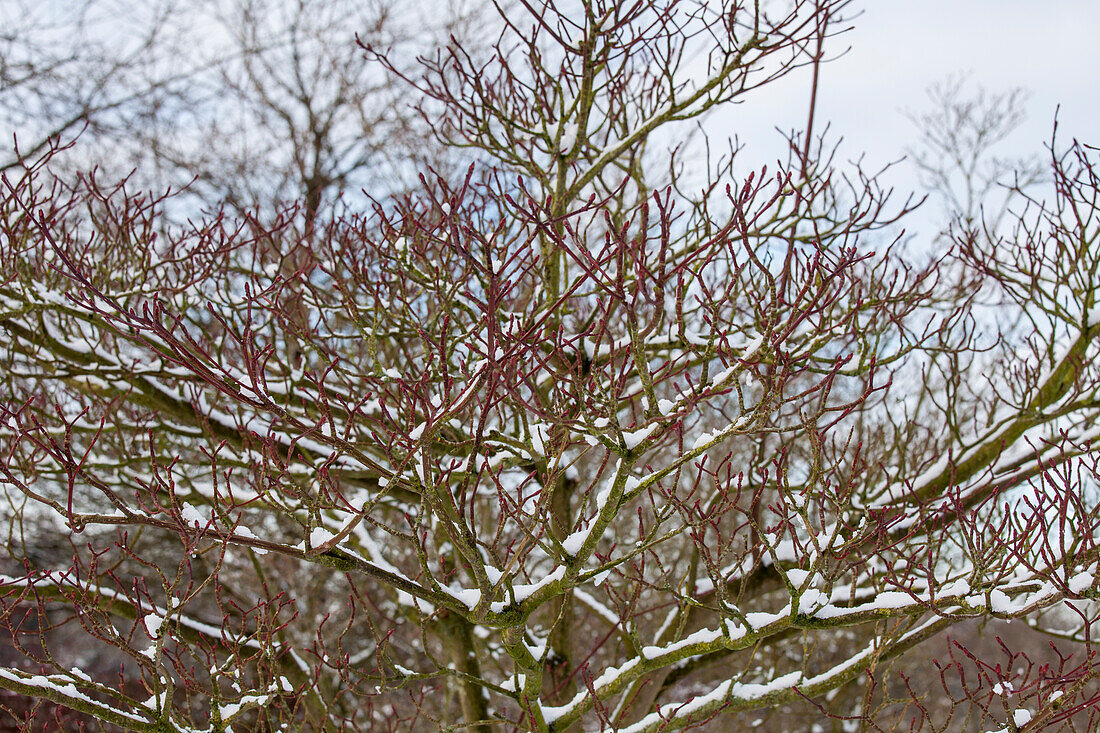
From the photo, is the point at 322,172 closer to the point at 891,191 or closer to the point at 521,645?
the point at 891,191

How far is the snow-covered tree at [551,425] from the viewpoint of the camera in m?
2.05

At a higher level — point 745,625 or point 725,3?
point 725,3

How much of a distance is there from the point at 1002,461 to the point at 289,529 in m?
7.51

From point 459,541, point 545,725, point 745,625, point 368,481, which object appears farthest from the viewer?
point 368,481

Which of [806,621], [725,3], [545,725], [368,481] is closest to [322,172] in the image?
[368,481]

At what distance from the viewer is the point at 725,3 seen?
377 cm

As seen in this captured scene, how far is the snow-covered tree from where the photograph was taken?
6.72ft

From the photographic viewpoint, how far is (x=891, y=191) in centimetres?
434

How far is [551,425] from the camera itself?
2650mm

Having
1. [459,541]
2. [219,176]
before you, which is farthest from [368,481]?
[219,176]

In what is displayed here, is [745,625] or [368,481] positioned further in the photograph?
[368,481]

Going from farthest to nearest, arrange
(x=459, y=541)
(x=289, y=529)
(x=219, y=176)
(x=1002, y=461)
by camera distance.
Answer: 1. (x=219, y=176)
2. (x=289, y=529)
3. (x=1002, y=461)
4. (x=459, y=541)

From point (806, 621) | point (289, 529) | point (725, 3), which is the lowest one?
point (806, 621)

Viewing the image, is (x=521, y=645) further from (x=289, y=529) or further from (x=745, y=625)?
(x=289, y=529)
